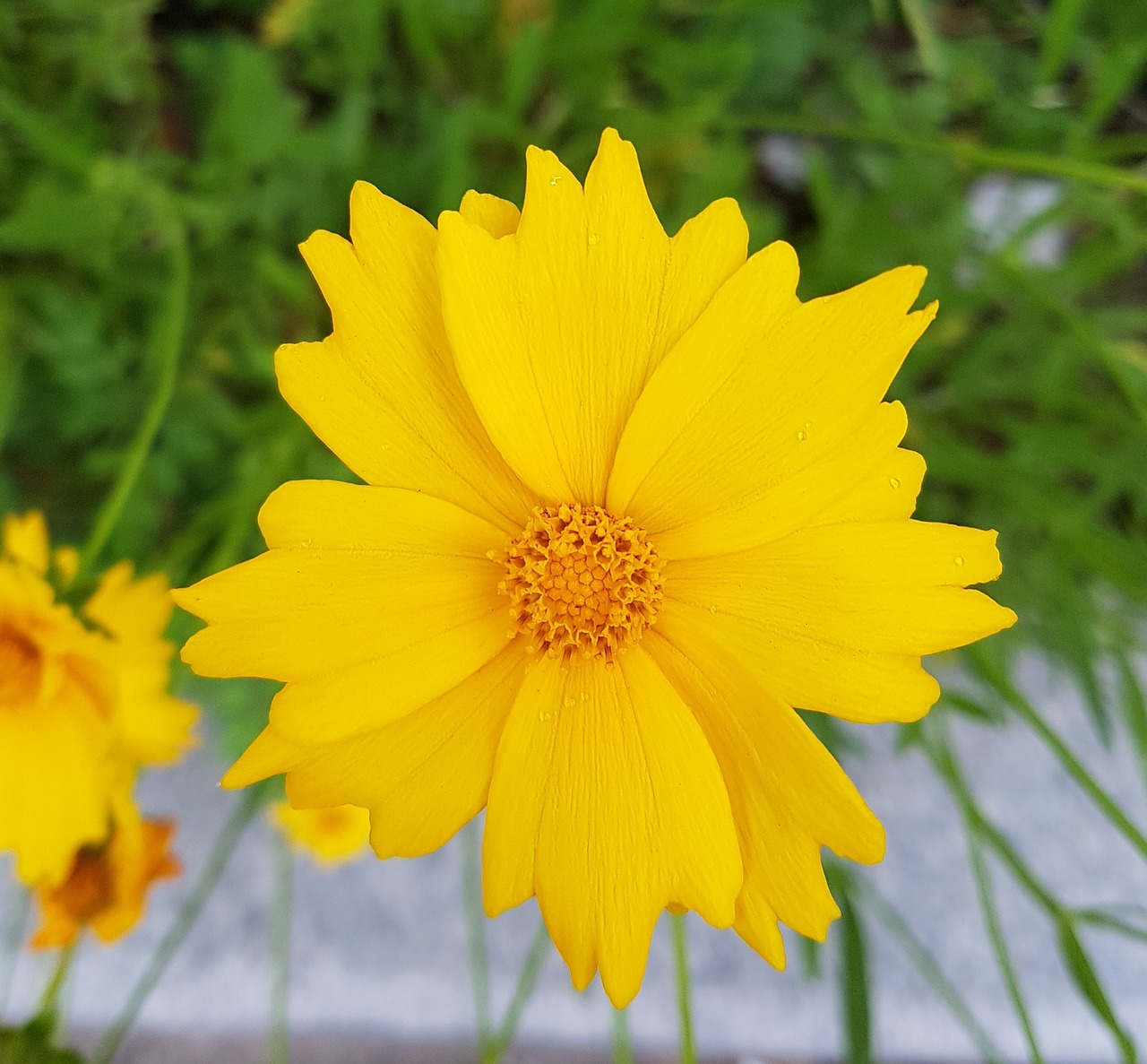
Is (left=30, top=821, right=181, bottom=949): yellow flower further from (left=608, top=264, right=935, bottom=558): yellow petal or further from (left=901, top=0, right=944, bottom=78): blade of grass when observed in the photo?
(left=901, top=0, right=944, bottom=78): blade of grass

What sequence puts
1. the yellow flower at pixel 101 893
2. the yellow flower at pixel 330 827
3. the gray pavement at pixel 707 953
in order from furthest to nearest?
the gray pavement at pixel 707 953
the yellow flower at pixel 330 827
the yellow flower at pixel 101 893

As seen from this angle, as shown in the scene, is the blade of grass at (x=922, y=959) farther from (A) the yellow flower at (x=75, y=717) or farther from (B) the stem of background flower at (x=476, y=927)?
(A) the yellow flower at (x=75, y=717)

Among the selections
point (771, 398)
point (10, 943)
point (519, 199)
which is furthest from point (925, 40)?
point (10, 943)

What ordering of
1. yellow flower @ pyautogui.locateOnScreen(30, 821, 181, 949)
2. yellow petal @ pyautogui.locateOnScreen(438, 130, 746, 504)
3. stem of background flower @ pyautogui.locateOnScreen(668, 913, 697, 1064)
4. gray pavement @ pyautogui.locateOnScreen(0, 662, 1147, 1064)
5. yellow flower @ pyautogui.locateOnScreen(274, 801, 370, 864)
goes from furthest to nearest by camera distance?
gray pavement @ pyautogui.locateOnScreen(0, 662, 1147, 1064) < yellow flower @ pyautogui.locateOnScreen(274, 801, 370, 864) < yellow flower @ pyautogui.locateOnScreen(30, 821, 181, 949) < stem of background flower @ pyautogui.locateOnScreen(668, 913, 697, 1064) < yellow petal @ pyautogui.locateOnScreen(438, 130, 746, 504)

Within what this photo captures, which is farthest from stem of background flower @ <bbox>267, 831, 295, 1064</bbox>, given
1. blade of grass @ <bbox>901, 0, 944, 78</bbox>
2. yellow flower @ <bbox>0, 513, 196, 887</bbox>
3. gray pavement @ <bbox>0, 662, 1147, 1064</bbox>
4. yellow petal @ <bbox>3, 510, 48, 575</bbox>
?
blade of grass @ <bbox>901, 0, 944, 78</bbox>

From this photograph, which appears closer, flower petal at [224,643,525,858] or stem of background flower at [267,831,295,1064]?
flower petal at [224,643,525,858]

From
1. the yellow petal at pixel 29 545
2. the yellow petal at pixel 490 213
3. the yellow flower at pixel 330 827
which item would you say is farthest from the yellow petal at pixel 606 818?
the yellow flower at pixel 330 827
